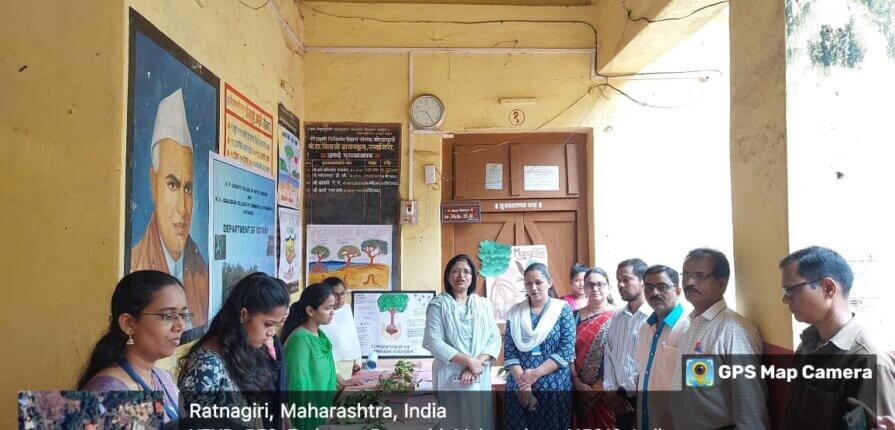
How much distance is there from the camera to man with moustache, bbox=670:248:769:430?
7.48 ft

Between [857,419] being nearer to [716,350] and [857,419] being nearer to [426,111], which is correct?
[716,350]

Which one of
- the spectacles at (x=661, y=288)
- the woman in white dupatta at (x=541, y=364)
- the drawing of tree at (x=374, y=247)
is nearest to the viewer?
the spectacles at (x=661, y=288)

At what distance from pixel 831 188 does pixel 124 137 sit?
8.93 feet

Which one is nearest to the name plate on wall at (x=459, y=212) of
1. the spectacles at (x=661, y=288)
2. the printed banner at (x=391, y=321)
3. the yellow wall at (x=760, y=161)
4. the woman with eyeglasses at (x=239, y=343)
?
the printed banner at (x=391, y=321)

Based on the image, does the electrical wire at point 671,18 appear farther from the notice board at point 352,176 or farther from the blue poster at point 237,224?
the blue poster at point 237,224

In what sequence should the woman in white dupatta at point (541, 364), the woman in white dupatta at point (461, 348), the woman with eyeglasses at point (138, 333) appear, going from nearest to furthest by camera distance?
the woman with eyeglasses at point (138, 333)
the woman in white dupatta at point (541, 364)
the woman in white dupatta at point (461, 348)

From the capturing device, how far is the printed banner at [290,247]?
4.41 meters

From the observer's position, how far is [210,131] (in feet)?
10.1

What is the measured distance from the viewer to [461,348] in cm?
353

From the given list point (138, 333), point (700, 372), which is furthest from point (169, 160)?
point (700, 372)

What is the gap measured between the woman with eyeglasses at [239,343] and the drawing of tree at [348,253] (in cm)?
293

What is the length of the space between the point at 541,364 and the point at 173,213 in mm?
2129

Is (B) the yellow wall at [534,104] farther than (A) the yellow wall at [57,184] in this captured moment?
Yes

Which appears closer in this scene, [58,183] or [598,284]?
[58,183]
